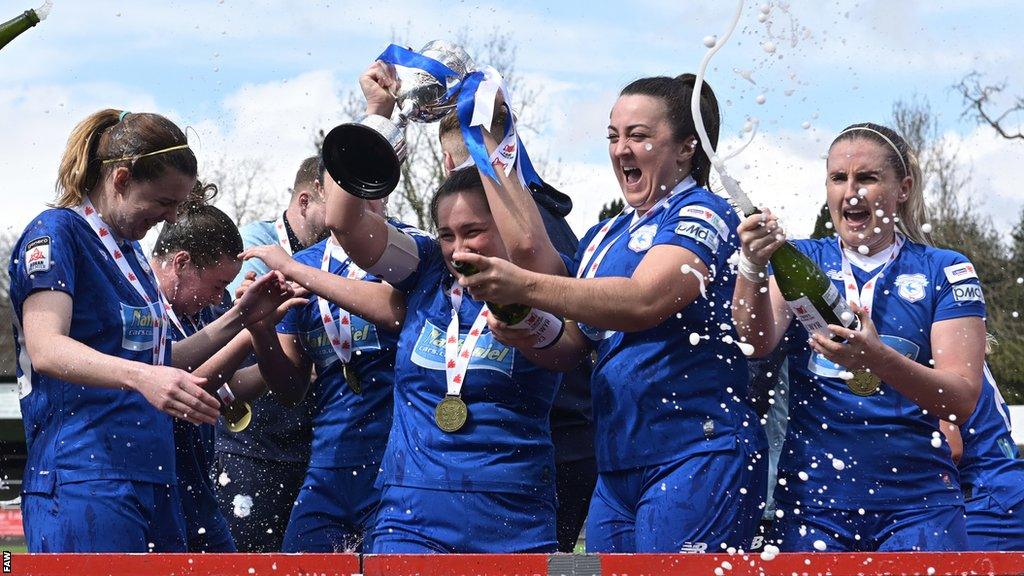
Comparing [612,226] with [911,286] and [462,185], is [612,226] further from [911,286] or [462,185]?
[911,286]

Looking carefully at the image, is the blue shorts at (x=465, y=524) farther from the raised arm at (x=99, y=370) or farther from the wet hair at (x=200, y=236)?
the wet hair at (x=200, y=236)

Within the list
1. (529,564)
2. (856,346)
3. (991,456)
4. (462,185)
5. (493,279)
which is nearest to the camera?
(529,564)

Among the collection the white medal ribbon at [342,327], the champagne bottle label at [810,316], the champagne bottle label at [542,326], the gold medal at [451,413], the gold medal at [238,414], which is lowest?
the gold medal at [238,414]

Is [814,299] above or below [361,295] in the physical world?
above

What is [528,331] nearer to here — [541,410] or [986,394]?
[541,410]

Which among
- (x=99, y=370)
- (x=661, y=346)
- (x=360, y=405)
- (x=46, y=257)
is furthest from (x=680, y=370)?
(x=46, y=257)

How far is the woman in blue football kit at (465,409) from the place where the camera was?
384cm

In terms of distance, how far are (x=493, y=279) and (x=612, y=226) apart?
858mm

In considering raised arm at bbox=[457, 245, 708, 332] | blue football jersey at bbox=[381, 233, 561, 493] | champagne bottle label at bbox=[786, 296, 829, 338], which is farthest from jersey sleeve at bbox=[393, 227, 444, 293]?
champagne bottle label at bbox=[786, 296, 829, 338]

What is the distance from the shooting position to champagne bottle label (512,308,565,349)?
12.3 ft

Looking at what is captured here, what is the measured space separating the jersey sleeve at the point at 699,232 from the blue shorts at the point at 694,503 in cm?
63

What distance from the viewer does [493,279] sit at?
346cm

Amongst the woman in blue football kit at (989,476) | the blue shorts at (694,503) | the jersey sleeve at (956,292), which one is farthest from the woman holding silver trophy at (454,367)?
the woman in blue football kit at (989,476)

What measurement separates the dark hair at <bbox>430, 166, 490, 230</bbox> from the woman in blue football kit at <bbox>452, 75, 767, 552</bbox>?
46cm
